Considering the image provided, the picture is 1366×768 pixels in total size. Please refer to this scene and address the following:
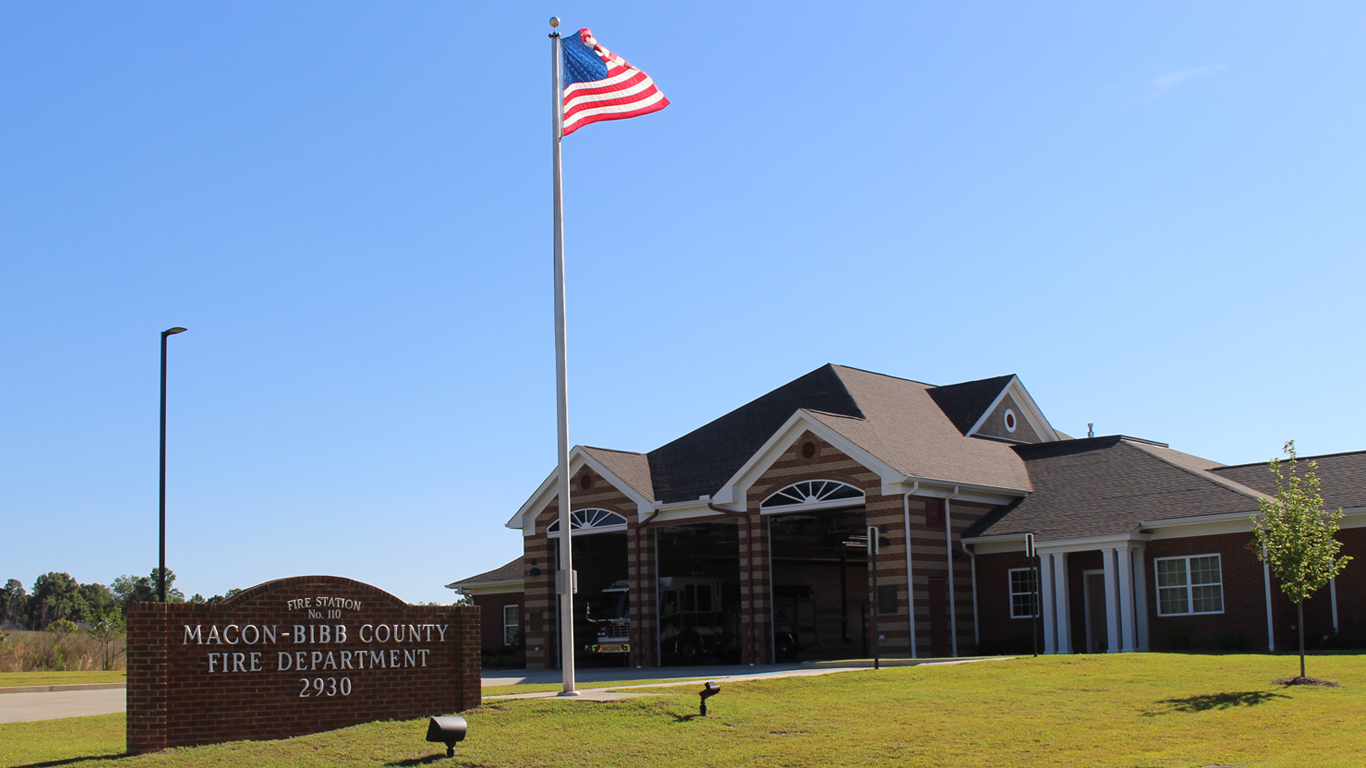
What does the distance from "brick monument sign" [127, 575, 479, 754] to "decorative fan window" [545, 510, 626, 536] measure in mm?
18659

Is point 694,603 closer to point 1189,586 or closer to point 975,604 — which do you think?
point 975,604

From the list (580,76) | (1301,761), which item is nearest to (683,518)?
(580,76)

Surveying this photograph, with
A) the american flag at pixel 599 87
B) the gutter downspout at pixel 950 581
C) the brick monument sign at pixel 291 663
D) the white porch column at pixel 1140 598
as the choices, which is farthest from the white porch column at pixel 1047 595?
the brick monument sign at pixel 291 663

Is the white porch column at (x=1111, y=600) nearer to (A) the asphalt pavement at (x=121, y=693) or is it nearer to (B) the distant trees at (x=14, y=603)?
(A) the asphalt pavement at (x=121, y=693)

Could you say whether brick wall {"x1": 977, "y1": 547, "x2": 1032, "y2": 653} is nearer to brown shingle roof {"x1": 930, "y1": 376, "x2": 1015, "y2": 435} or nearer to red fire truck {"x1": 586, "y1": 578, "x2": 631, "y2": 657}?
brown shingle roof {"x1": 930, "y1": 376, "x2": 1015, "y2": 435}

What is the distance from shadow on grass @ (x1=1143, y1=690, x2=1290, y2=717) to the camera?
17859 millimetres

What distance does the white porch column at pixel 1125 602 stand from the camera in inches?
1231

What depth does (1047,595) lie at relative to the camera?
32.6 metres

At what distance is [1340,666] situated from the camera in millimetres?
23109

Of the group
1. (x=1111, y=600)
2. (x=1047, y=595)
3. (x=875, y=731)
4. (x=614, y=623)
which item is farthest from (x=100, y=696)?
(x=1111, y=600)

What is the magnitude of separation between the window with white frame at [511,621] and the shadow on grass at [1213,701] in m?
30.5

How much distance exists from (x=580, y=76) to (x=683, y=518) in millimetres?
17041

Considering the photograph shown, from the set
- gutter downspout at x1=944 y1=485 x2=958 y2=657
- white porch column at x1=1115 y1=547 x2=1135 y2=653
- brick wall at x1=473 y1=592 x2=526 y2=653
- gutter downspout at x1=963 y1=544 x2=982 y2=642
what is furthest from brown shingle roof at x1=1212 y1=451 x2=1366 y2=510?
brick wall at x1=473 y1=592 x2=526 y2=653

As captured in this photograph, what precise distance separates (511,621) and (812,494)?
1777cm
